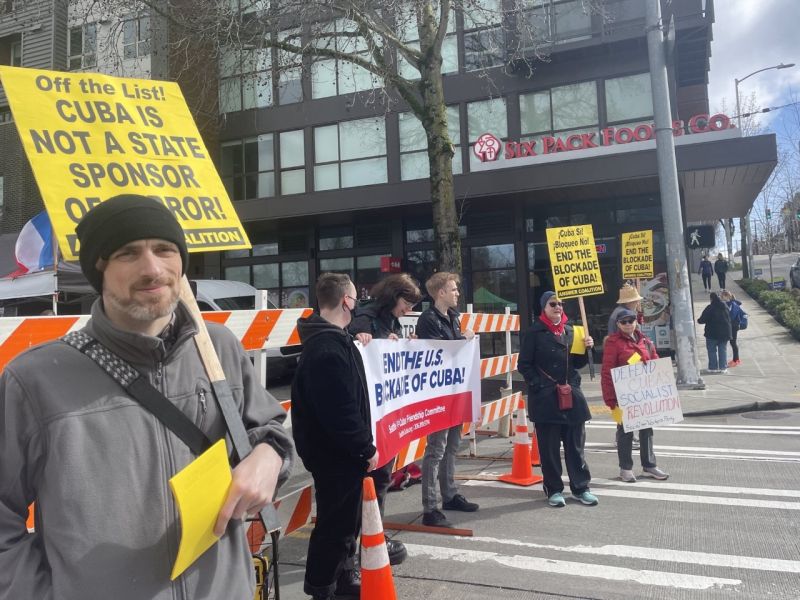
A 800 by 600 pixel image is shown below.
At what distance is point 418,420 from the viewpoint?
5.09 meters

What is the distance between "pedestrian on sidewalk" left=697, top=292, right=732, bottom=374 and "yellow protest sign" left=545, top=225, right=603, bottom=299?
6755 mm

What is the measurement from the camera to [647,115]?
661 inches

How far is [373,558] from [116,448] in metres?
2.22

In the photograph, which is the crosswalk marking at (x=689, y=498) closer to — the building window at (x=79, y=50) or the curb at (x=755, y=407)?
the curb at (x=755, y=407)

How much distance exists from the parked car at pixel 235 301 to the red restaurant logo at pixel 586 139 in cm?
755

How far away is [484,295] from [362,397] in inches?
617

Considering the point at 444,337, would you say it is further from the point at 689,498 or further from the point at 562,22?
the point at 562,22

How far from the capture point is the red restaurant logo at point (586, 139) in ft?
49.9

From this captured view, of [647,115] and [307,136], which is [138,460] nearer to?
[647,115]

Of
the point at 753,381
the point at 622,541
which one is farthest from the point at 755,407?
the point at 622,541

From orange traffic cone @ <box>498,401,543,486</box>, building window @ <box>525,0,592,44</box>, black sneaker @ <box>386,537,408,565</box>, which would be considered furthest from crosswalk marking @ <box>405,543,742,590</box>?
building window @ <box>525,0,592,44</box>

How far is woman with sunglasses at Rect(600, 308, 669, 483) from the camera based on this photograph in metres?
6.47

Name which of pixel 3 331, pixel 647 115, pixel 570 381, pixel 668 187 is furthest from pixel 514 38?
pixel 3 331

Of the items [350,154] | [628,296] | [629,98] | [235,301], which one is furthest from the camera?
[350,154]
